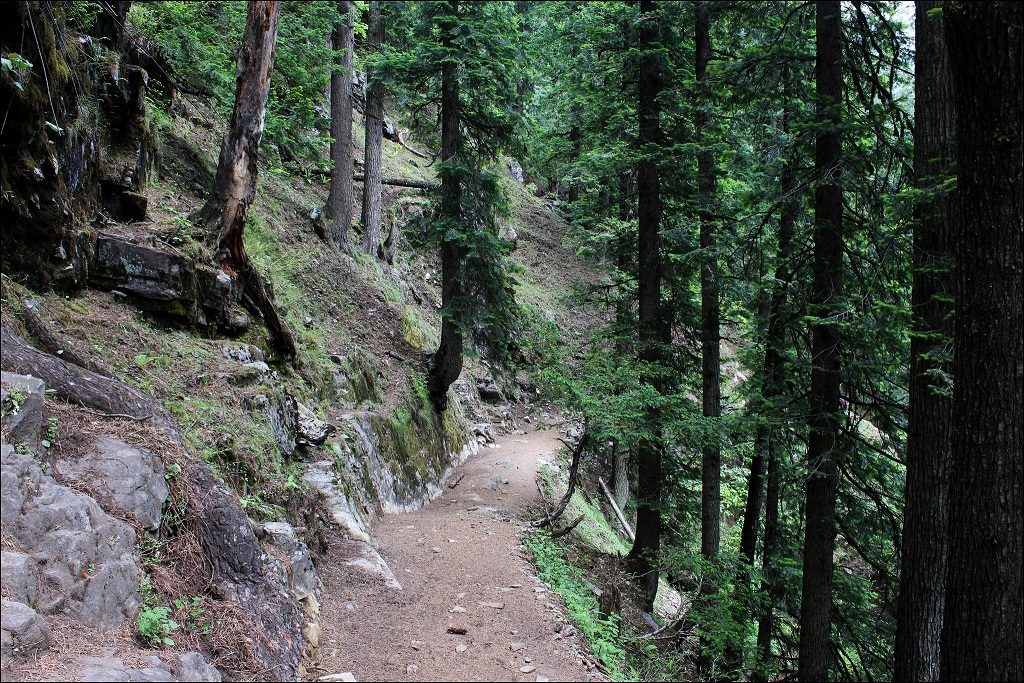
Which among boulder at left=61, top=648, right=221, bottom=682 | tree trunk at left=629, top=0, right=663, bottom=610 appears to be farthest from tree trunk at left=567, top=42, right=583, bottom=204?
boulder at left=61, top=648, right=221, bottom=682

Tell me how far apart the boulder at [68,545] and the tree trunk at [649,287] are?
7964 mm

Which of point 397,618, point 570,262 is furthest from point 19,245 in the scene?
point 570,262

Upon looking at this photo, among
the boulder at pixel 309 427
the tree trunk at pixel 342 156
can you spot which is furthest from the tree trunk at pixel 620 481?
the boulder at pixel 309 427

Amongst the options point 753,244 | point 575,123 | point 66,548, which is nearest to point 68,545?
point 66,548

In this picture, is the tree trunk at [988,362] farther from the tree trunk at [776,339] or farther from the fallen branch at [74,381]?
the fallen branch at [74,381]

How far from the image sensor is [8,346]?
12.5 feet

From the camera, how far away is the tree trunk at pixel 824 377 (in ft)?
23.0

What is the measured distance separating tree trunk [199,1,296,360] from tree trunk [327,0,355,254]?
6259 millimetres

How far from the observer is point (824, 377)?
724 centimetres

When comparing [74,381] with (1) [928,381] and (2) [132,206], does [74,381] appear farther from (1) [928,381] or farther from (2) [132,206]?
(1) [928,381]

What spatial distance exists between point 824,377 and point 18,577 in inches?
309

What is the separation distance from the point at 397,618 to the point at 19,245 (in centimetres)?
477

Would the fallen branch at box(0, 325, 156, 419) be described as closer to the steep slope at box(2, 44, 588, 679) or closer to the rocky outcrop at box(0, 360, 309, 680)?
the rocky outcrop at box(0, 360, 309, 680)

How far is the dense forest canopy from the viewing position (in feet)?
12.9
